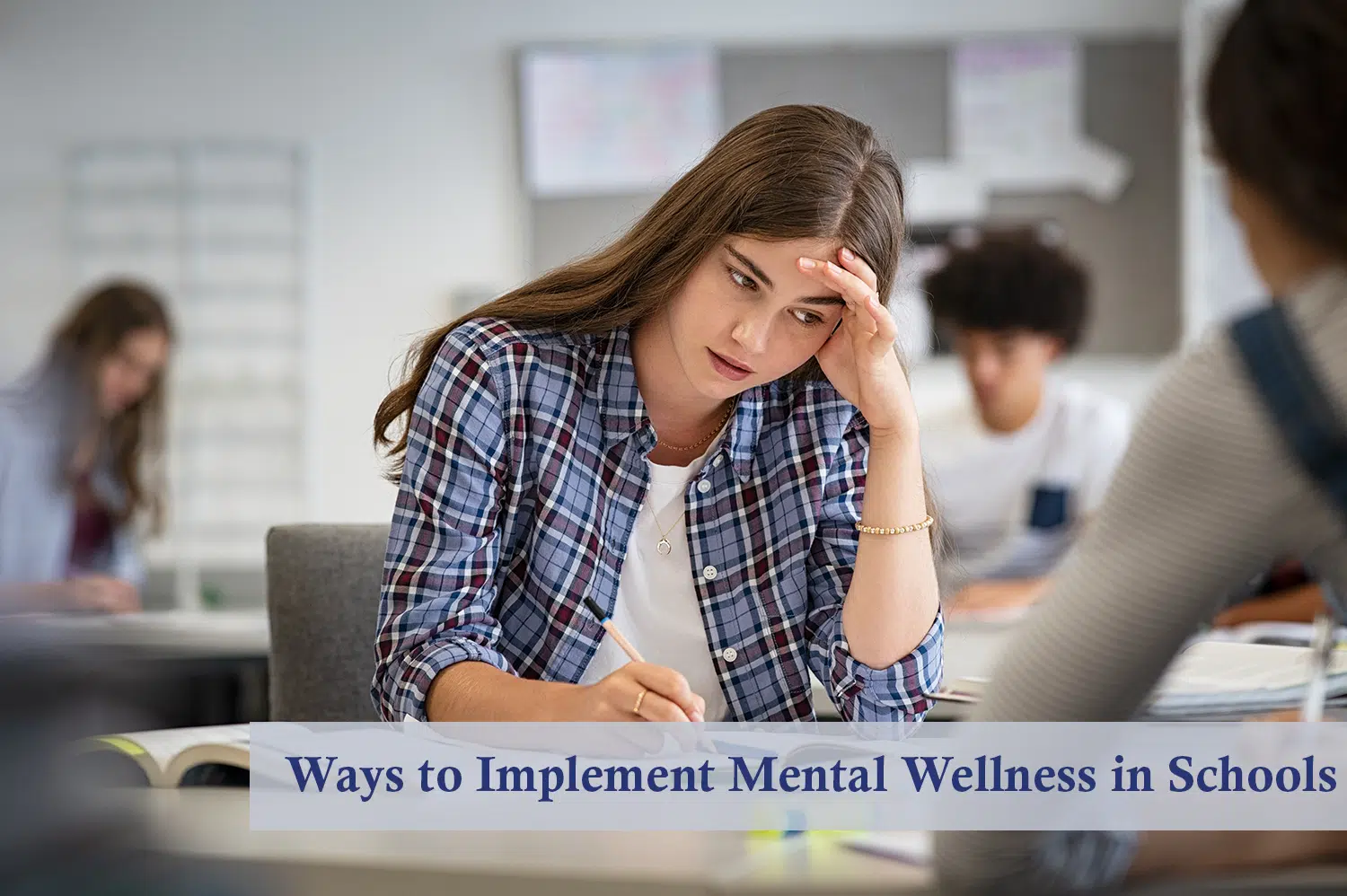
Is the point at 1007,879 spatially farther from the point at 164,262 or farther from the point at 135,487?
the point at 164,262

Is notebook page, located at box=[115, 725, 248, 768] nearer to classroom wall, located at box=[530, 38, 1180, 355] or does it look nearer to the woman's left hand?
the woman's left hand

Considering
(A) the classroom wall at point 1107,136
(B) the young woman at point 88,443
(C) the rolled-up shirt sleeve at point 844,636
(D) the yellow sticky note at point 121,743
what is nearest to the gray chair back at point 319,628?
(C) the rolled-up shirt sleeve at point 844,636

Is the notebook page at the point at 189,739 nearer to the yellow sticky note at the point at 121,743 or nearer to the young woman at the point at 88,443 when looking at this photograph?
the yellow sticky note at the point at 121,743

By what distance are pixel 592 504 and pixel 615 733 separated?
414 millimetres

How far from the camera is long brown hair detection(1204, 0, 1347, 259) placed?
0.58 metres

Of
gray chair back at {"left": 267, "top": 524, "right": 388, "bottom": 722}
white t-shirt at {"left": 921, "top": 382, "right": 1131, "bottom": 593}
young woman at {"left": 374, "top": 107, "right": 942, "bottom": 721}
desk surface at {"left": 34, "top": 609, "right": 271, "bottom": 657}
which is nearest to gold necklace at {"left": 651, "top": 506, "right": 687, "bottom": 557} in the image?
young woman at {"left": 374, "top": 107, "right": 942, "bottom": 721}

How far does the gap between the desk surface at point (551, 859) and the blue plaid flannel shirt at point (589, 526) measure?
0.46m

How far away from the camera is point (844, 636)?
1.28 metres

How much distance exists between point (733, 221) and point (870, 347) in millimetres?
172

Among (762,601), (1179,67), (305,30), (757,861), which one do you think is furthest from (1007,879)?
(305,30)

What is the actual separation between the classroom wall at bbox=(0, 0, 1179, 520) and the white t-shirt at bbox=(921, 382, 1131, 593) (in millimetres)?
1909

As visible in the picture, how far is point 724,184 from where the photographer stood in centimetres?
126

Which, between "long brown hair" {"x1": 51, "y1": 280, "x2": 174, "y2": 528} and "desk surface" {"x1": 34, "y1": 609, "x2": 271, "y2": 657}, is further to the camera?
"long brown hair" {"x1": 51, "y1": 280, "x2": 174, "y2": 528}

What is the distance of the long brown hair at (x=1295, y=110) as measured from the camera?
0.58 meters
